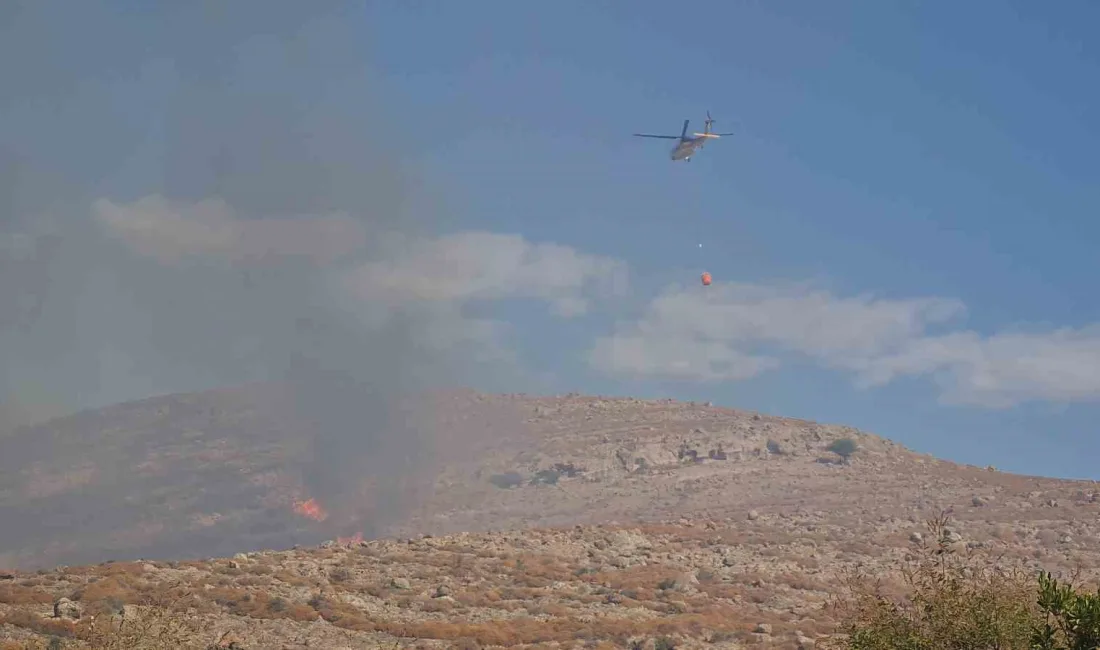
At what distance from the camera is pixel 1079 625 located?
19.6 metres

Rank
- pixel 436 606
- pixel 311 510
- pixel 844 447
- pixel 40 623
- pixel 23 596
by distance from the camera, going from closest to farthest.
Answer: pixel 40 623
pixel 23 596
pixel 436 606
pixel 844 447
pixel 311 510

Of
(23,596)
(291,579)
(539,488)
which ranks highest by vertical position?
(539,488)

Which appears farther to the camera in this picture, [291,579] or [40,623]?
[291,579]

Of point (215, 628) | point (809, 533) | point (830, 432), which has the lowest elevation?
point (215, 628)

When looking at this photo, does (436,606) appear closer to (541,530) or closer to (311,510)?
(541,530)

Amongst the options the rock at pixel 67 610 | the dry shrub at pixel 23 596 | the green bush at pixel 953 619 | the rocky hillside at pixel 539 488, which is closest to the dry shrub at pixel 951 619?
the green bush at pixel 953 619

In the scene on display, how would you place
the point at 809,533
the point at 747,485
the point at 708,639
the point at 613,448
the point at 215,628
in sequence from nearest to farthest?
→ the point at 215,628, the point at 708,639, the point at 809,533, the point at 747,485, the point at 613,448

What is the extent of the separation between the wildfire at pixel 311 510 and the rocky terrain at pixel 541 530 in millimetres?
681

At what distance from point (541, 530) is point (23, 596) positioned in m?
47.4

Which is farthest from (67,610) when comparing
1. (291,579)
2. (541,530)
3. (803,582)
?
(803,582)

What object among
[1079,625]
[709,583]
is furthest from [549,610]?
[1079,625]

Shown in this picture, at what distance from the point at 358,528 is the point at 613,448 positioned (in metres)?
40.3

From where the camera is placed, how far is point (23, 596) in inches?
2084

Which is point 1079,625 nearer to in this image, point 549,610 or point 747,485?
point 549,610
